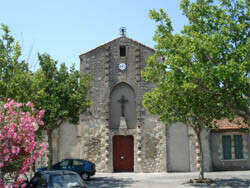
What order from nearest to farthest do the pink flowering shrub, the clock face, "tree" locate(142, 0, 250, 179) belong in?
the pink flowering shrub, "tree" locate(142, 0, 250, 179), the clock face

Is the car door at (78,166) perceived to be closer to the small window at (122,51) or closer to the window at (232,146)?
the small window at (122,51)

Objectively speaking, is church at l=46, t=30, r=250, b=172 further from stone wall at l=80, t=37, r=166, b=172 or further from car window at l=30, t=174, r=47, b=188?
car window at l=30, t=174, r=47, b=188

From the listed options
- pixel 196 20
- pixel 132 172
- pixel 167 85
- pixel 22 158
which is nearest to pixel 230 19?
pixel 196 20

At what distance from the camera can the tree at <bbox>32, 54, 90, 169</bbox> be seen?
52.5 ft

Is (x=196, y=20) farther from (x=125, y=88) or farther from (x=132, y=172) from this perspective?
(x=132, y=172)

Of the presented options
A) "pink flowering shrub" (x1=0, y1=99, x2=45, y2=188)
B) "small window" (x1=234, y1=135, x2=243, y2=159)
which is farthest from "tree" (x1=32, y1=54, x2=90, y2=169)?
"small window" (x1=234, y1=135, x2=243, y2=159)

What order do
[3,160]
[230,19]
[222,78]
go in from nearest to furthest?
[3,160]
[222,78]
[230,19]

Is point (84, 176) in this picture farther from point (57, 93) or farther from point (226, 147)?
point (226, 147)

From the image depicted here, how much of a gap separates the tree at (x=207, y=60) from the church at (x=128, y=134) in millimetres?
7012

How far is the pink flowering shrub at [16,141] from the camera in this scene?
7254mm

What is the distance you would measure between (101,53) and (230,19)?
12412mm

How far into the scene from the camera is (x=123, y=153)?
22453mm

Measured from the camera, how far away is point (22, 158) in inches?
311

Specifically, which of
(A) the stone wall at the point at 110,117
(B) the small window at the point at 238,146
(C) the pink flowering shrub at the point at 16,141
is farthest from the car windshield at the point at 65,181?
(B) the small window at the point at 238,146
